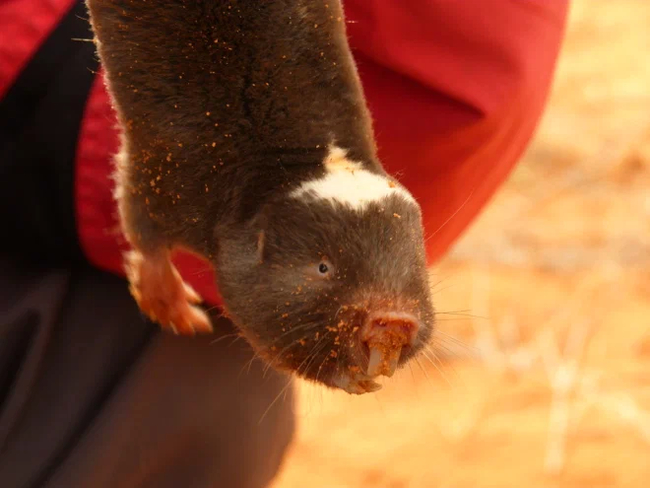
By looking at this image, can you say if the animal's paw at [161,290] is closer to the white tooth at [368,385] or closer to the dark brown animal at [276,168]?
the dark brown animal at [276,168]

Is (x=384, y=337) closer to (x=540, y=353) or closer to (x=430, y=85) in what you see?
(x=430, y=85)

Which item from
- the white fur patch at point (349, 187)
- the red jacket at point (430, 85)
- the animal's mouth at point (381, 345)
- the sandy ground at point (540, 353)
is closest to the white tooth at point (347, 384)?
the animal's mouth at point (381, 345)

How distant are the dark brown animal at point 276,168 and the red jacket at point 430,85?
0.25 meters

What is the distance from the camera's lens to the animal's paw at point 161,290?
2.73 ft

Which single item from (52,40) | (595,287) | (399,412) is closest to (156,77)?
(52,40)

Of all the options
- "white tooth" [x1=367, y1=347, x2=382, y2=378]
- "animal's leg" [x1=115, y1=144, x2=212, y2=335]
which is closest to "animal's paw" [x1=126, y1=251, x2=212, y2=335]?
"animal's leg" [x1=115, y1=144, x2=212, y2=335]

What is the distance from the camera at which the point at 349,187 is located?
0.72 m

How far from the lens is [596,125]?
11.4ft

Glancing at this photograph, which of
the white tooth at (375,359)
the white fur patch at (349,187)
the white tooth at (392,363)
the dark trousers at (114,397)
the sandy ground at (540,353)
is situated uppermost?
the white fur patch at (349,187)

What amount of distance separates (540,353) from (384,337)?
1.95 metres

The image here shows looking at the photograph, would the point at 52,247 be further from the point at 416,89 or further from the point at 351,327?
the point at 351,327

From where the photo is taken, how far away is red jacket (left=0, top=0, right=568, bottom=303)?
103cm

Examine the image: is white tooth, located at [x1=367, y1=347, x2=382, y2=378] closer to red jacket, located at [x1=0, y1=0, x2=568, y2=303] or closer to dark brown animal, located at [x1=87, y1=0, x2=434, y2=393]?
dark brown animal, located at [x1=87, y1=0, x2=434, y2=393]

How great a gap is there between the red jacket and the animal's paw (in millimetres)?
137
